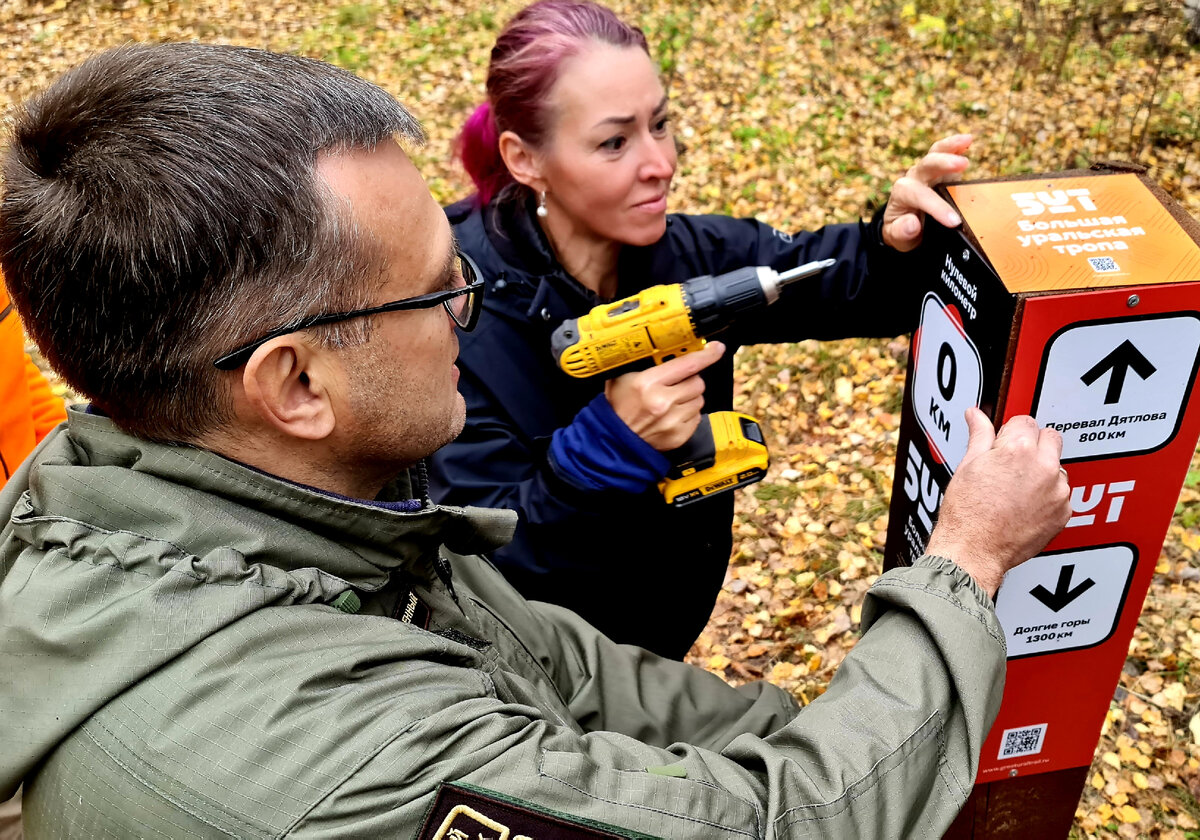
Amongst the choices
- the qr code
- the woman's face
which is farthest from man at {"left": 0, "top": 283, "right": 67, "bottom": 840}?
the qr code

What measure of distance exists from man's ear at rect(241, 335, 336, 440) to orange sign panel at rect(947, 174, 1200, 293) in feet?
3.99

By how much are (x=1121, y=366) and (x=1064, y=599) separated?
605 mm

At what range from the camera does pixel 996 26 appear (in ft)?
25.3

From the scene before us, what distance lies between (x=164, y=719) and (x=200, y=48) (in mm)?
1050

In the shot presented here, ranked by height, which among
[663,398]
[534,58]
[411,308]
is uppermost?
[534,58]

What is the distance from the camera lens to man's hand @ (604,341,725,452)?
2.22 meters

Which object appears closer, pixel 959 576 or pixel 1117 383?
pixel 959 576

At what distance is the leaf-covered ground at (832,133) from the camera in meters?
3.71

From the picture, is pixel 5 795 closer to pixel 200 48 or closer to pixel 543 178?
pixel 200 48

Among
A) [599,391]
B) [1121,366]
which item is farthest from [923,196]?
[599,391]

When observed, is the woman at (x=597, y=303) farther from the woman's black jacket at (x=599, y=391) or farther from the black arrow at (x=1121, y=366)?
the black arrow at (x=1121, y=366)

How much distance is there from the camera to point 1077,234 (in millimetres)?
1679

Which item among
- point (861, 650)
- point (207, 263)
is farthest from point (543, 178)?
point (861, 650)

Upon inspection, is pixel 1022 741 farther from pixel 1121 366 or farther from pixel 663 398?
Result: pixel 663 398
